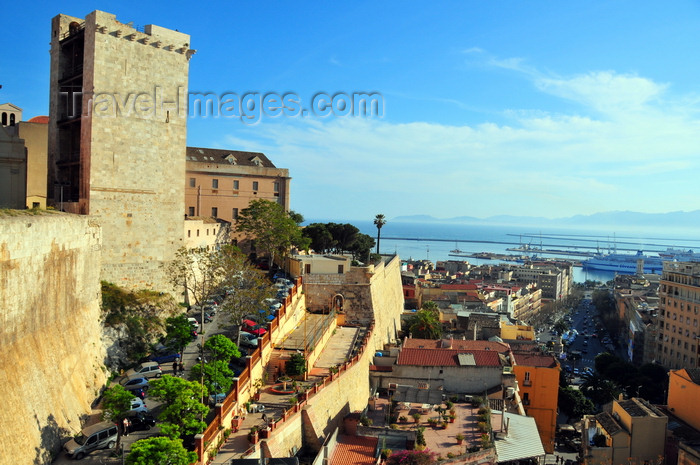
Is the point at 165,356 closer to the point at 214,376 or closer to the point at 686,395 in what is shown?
the point at 214,376

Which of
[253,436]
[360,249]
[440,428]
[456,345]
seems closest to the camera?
[253,436]

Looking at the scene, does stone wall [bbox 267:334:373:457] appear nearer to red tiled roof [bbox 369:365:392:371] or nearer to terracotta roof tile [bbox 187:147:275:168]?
red tiled roof [bbox 369:365:392:371]

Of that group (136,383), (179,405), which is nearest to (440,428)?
(179,405)

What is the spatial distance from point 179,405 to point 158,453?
2070 millimetres

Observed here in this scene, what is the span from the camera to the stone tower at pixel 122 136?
24797mm

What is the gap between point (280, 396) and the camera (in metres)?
21.5

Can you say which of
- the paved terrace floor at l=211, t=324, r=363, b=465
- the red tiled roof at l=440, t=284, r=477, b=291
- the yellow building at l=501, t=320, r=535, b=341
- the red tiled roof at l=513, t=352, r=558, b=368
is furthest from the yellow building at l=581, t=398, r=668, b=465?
the red tiled roof at l=440, t=284, r=477, b=291

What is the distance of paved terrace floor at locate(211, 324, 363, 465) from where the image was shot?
1691 centimetres

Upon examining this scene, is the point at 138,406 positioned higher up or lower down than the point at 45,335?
lower down

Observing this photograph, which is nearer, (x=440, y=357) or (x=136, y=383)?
(x=136, y=383)

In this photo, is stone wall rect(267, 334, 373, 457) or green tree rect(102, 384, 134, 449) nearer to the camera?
green tree rect(102, 384, 134, 449)

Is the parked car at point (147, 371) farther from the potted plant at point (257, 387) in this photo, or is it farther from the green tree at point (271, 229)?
the green tree at point (271, 229)

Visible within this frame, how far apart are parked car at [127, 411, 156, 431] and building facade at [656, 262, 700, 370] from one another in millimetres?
50404

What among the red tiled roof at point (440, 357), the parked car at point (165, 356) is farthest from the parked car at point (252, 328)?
the red tiled roof at point (440, 357)
